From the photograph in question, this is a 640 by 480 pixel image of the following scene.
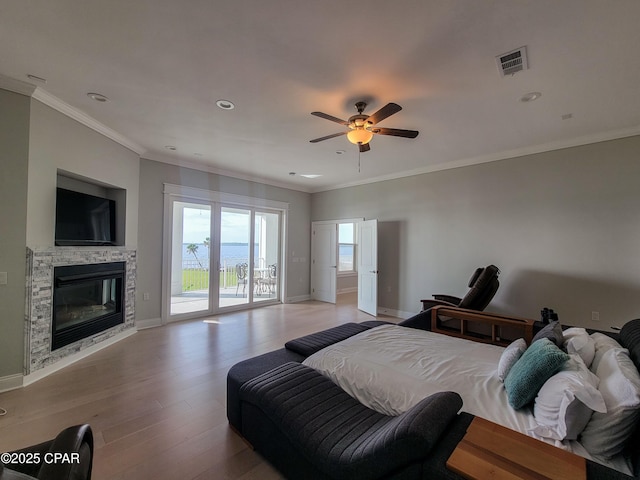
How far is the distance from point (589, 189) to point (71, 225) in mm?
6725

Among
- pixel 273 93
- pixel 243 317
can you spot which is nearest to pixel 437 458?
pixel 273 93

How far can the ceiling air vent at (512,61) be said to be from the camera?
209 cm

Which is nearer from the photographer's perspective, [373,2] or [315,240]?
[373,2]

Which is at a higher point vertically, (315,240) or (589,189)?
(589,189)

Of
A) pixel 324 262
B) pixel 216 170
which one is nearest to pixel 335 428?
pixel 216 170

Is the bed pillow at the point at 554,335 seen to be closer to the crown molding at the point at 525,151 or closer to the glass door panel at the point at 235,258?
the crown molding at the point at 525,151

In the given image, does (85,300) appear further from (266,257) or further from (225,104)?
(266,257)

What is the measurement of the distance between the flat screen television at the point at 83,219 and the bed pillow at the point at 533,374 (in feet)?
14.9

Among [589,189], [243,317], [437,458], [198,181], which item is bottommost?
[243,317]

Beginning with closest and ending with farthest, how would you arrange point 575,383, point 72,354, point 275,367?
point 575,383 < point 275,367 < point 72,354

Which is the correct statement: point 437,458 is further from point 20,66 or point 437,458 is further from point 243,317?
point 243,317

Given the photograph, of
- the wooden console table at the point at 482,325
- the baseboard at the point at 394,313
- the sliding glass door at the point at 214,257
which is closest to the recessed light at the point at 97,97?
the sliding glass door at the point at 214,257

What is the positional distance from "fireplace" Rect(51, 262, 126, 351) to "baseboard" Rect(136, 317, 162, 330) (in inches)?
16.9

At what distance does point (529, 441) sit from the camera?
1.16 meters
